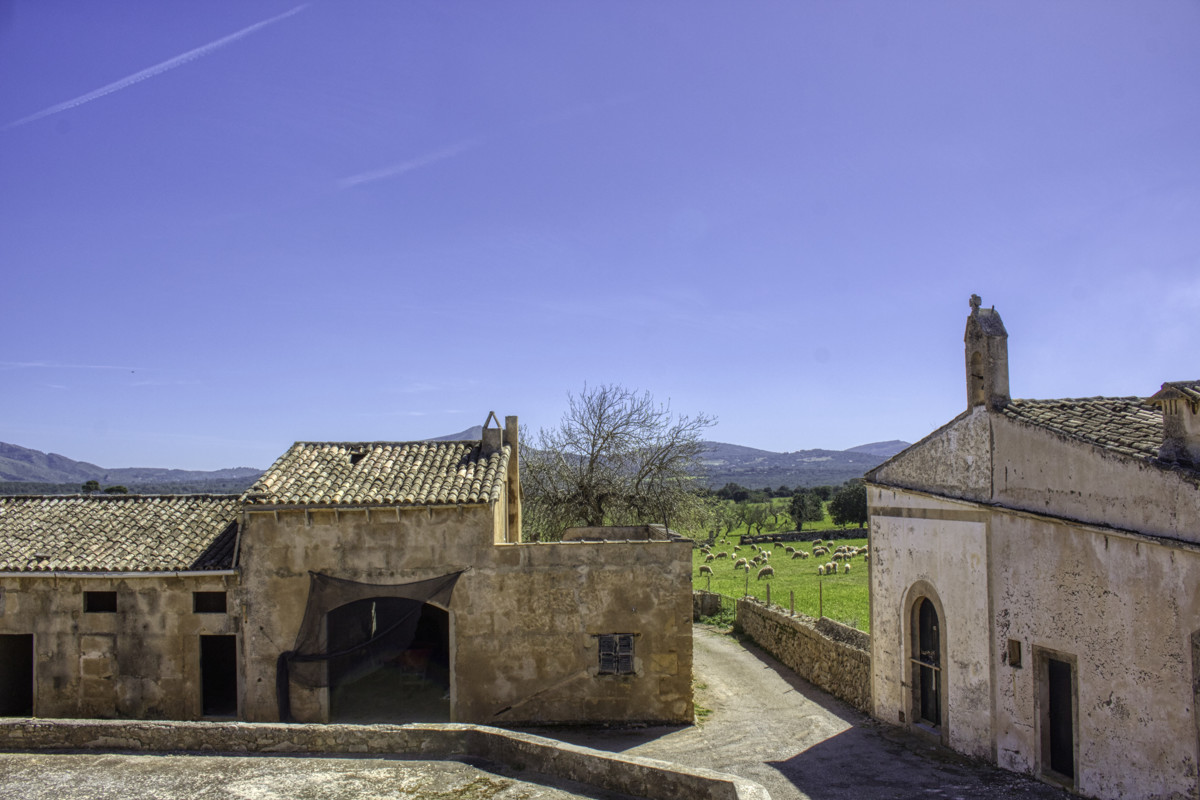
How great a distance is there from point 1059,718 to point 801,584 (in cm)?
2505

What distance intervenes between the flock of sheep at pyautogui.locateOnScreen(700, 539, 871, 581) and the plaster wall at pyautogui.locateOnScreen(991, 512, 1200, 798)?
2776cm

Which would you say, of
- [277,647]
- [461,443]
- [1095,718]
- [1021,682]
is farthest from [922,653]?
[277,647]

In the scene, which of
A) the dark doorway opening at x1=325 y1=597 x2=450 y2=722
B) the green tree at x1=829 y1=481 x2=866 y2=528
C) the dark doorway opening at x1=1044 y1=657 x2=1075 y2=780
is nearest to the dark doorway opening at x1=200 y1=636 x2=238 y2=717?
the dark doorway opening at x1=325 y1=597 x2=450 y2=722

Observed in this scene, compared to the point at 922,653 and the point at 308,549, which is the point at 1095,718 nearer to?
the point at 922,653

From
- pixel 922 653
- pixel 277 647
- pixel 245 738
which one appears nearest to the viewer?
pixel 245 738

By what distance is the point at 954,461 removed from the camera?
49.9 feet

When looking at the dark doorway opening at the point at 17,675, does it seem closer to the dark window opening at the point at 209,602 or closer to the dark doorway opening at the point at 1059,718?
the dark window opening at the point at 209,602

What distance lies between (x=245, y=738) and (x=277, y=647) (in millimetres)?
8461

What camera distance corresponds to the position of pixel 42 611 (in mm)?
17812

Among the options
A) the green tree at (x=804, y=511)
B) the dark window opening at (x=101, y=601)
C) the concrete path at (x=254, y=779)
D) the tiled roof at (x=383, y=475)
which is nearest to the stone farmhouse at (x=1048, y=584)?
the concrete path at (x=254, y=779)

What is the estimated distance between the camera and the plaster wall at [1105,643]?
10.3 m

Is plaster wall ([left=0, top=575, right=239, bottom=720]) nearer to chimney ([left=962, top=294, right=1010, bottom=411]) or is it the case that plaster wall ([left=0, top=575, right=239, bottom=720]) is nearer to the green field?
the green field

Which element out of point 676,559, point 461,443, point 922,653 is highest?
point 461,443

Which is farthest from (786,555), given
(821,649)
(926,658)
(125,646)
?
(125,646)
